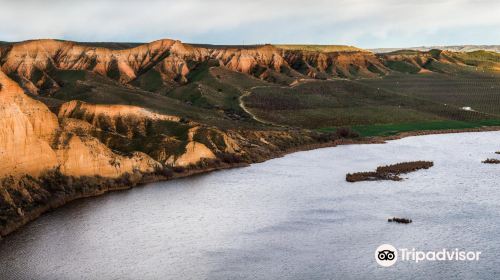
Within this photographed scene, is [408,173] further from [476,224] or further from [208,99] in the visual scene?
[208,99]

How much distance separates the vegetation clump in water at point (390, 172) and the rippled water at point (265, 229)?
1.76m

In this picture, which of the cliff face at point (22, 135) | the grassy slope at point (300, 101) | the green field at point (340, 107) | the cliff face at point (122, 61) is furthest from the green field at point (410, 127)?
the cliff face at point (22, 135)

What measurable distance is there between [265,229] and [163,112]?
51.8 meters

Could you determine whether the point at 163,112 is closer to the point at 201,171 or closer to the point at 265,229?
the point at 201,171

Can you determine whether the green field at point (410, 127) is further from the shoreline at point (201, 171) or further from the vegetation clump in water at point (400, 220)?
the vegetation clump in water at point (400, 220)

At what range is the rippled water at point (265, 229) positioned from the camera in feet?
123

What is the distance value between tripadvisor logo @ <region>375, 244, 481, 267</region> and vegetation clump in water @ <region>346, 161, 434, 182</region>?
26.4m

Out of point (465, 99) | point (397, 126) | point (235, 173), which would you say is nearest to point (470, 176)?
point (235, 173)

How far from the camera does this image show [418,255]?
3900cm

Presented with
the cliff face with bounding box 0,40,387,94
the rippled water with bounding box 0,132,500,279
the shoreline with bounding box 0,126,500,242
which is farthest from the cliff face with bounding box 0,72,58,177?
the cliff face with bounding box 0,40,387,94

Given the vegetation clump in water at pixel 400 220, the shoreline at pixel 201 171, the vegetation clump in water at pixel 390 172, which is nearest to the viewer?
the vegetation clump in water at pixel 400 220

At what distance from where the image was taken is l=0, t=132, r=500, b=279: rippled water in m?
37.4

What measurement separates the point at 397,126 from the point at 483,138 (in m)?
19.5

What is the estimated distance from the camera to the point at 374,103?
492 feet
